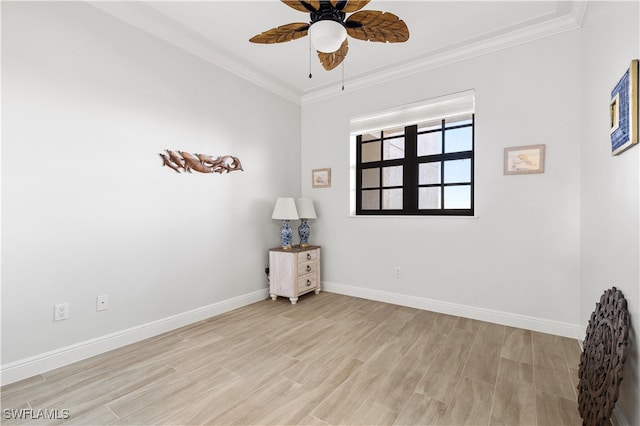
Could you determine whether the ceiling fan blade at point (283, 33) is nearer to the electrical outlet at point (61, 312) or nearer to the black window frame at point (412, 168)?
the black window frame at point (412, 168)

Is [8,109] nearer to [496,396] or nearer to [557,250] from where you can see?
[496,396]

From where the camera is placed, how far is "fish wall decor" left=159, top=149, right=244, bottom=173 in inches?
106

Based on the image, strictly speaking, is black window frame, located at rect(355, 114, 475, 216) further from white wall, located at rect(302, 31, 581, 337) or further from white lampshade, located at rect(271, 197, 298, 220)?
white lampshade, located at rect(271, 197, 298, 220)

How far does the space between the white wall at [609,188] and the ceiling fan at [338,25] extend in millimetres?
1123

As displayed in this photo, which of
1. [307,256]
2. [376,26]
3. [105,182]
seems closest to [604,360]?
[376,26]

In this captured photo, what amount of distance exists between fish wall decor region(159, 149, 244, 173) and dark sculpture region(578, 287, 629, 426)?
317 cm

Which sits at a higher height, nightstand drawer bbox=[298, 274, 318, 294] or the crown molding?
the crown molding

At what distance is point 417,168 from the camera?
3.39 m

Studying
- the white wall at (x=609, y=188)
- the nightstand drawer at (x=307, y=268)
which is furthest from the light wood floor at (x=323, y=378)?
the nightstand drawer at (x=307, y=268)

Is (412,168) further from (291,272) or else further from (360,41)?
(291,272)

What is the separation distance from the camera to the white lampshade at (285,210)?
139 inches

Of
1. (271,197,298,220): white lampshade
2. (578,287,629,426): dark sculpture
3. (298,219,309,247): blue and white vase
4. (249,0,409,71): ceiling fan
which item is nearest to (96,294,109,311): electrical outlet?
(271,197,298,220): white lampshade

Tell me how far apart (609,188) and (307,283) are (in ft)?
9.47

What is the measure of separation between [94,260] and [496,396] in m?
2.89
